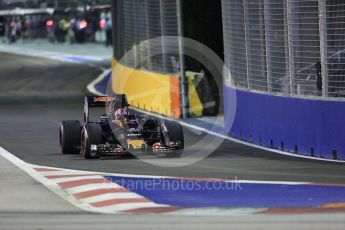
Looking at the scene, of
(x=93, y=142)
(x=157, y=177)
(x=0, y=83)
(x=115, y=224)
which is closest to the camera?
(x=115, y=224)

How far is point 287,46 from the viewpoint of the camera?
2061 centimetres

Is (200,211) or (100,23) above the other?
(200,211)

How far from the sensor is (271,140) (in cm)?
2092

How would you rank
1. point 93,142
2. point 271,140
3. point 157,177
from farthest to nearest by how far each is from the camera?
point 271,140 → point 93,142 → point 157,177

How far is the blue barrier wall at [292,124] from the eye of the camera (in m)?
18.7

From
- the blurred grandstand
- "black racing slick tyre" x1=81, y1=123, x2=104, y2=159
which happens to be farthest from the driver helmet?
the blurred grandstand

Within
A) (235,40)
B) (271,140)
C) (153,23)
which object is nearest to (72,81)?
(153,23)

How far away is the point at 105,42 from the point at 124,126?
49024 millimetres

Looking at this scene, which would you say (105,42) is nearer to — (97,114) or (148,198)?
(97,114)

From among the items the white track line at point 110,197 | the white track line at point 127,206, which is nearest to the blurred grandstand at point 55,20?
the white track line at point 110,197

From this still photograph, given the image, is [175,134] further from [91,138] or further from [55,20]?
[55,20]

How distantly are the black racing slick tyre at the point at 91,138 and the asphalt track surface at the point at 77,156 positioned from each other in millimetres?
158

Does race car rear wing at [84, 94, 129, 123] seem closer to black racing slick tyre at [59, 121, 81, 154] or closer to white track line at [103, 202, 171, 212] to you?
black racing slick tyre at [59, 121, 81, 154]

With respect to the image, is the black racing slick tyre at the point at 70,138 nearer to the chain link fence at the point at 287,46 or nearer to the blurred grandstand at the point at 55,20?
the chain link fence at the point at 287,46
